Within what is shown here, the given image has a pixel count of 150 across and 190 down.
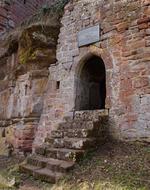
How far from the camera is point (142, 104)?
19.0ft

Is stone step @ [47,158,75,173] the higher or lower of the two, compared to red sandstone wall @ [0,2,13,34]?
lower

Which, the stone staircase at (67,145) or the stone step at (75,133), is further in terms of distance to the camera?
the stone step at (75,133)

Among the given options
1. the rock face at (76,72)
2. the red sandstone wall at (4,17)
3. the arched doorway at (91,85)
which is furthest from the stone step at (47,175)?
the red sandstone wall at (4,17)

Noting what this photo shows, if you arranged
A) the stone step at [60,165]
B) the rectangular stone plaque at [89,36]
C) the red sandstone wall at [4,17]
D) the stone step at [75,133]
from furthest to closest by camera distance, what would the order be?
the red sandstone wall at [4,17] → the rectangular stone plaque at [89,36] → the stone step at [75,133] → the stone step at [60,165]

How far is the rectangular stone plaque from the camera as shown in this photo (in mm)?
6843

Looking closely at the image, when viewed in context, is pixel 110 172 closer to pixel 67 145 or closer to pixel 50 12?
pixel 67 145

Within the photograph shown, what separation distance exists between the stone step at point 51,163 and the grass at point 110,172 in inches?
5.7

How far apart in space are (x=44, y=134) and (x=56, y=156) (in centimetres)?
196

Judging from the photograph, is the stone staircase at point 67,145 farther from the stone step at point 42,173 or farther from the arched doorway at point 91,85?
the arched doorway at point 91,85

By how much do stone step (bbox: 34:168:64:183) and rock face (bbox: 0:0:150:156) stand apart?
70.2 inches

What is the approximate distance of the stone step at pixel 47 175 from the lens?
4.69m

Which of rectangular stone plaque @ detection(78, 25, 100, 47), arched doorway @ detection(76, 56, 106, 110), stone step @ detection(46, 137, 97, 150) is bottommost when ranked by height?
stone step @ detection(46, 137, 97, 150)

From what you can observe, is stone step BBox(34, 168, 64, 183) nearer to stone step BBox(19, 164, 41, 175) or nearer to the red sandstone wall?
stone step BBox(19, 164, 41, 175)

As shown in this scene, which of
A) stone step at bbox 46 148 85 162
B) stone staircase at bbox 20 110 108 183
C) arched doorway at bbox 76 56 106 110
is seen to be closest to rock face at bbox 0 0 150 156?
arched doorway at bbox 76 56 106 110
